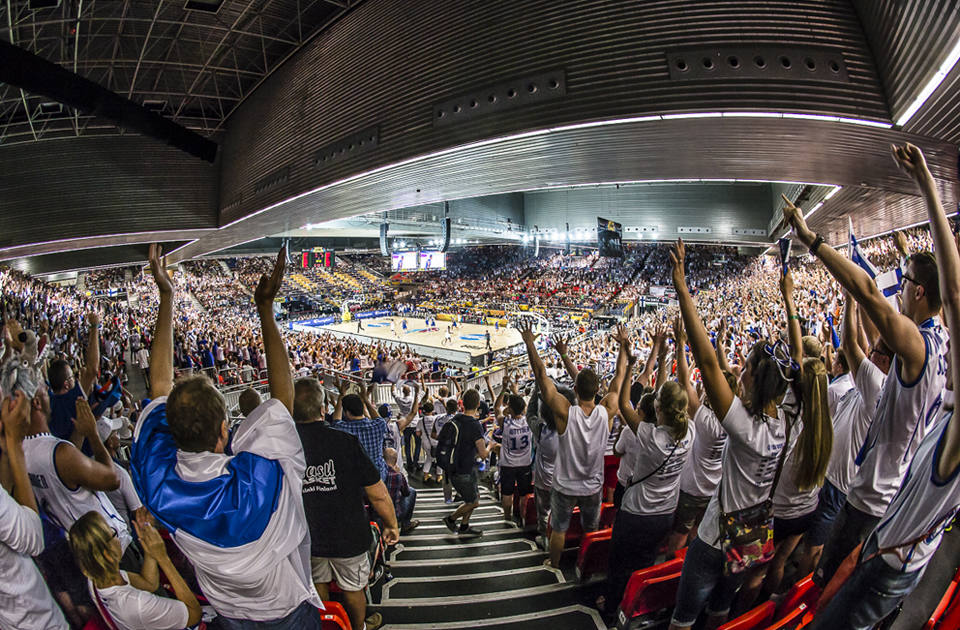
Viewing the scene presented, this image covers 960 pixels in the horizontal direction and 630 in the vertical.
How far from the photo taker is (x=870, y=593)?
1.40 m

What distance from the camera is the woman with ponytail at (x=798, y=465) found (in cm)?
186

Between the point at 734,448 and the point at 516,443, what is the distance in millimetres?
2302

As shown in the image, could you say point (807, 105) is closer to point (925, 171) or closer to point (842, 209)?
point (925, 171)

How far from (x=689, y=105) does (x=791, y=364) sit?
5.13m

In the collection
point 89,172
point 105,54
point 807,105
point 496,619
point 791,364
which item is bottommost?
point 496,619

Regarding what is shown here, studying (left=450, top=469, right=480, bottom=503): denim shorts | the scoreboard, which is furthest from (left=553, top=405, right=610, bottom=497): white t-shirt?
the scoreboard

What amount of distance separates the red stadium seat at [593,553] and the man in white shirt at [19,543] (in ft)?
8.98

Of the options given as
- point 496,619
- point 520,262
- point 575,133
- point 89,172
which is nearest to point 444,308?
point 520,262

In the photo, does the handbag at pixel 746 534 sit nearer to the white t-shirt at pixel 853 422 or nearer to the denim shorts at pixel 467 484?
the white t-shirt at pixel 853 422

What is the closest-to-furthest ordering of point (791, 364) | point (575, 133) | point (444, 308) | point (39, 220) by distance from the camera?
1. point (791, 364)
2. point (575, 133)
3. point (39, 220)
4. point (444, 308)

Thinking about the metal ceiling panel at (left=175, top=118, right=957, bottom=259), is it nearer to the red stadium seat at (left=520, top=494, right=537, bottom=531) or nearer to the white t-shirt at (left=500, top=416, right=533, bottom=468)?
the white t-shirt at (left=500, top=416, right=533, bottom=468)

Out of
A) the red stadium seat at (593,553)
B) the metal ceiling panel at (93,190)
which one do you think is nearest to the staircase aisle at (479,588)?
the red stadium seat at (593,553)

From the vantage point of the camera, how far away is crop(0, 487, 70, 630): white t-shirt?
1.49 metres

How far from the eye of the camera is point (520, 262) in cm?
4441
